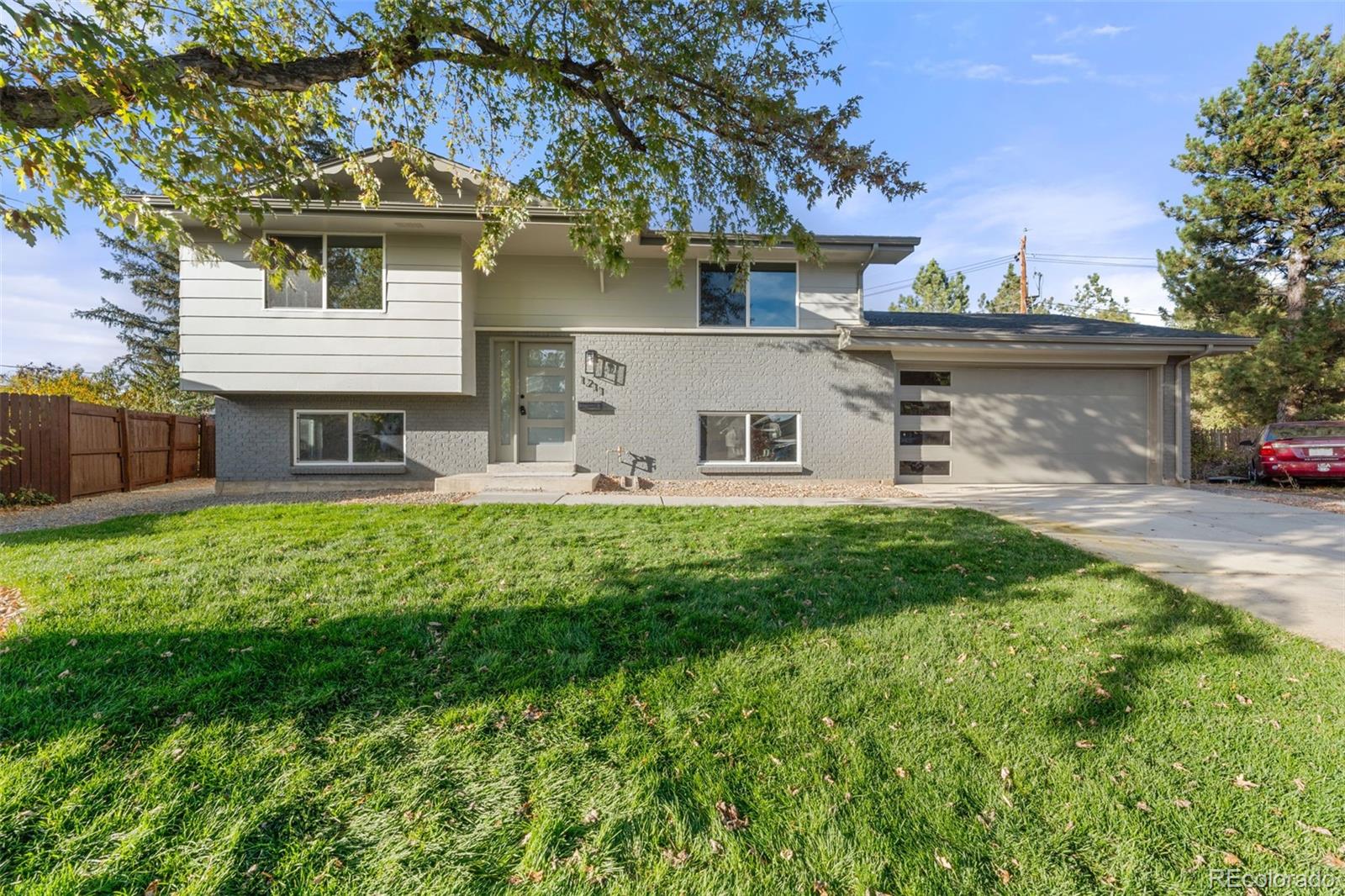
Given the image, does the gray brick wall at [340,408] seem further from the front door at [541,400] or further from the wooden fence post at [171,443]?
the wooden fence post at [171,443]

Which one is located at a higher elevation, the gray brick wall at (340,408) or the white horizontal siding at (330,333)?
the white horizontal siding at (330,333)

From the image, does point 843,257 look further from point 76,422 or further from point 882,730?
point 76,422

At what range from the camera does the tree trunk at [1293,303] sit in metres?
12.4

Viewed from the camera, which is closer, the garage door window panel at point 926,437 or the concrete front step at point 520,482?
the concrete front step at point 520,482

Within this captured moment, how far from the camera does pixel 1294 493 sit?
882 cm

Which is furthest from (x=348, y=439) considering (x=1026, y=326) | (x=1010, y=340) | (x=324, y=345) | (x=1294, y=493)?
(x=1294, y=493)

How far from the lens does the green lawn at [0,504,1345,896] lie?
168 cm

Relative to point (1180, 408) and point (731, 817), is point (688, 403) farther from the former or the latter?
point (1180, 408)

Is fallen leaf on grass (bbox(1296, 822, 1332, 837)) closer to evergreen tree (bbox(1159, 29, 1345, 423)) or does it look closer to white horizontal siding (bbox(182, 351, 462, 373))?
white horizontal siding (bbox(182, 351, 462, 373))

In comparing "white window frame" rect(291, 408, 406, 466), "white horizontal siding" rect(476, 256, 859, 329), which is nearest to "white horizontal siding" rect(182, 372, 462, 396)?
"white window frame" rect(291, 408, 406, 466)

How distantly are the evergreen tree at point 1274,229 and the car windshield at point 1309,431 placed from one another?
3622mm

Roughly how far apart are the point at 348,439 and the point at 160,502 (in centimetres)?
257

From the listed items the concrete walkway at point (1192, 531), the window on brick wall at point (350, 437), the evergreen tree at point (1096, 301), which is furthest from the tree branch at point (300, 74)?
the evergreen tree at point (1096, 301)

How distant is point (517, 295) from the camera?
377 inches
